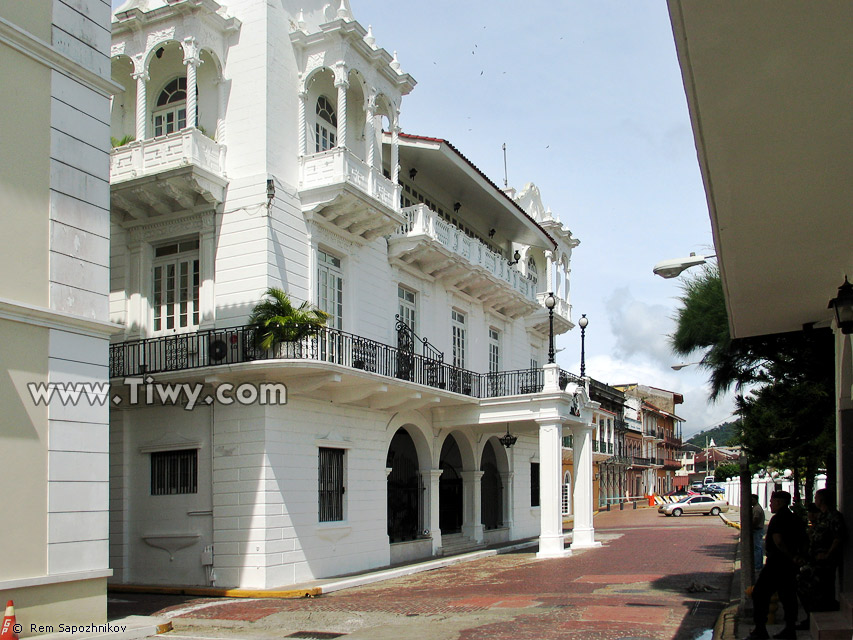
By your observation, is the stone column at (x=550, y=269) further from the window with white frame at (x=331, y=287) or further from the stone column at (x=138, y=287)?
the stone column at (x=138, y=287)

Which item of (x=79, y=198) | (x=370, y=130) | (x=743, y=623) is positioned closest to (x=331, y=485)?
(x=370, y=130)

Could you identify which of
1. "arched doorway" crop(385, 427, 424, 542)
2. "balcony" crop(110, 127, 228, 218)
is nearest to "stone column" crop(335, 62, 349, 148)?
"balcony" crop(110, 127, 228, 218)

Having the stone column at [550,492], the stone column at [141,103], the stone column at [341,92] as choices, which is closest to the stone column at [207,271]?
the stone column at [141,103]

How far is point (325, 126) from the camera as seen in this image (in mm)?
20625

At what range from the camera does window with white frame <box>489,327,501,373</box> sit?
93.9ft

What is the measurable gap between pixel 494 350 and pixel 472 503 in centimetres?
527

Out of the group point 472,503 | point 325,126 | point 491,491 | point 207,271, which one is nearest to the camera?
point 207,271

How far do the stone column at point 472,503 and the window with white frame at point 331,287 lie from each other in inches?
349

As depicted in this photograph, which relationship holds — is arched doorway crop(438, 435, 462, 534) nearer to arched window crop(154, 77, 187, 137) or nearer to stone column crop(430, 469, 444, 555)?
stone column crop(430, 469, 444, 555)

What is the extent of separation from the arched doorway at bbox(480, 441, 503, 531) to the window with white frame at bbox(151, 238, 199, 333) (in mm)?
13618

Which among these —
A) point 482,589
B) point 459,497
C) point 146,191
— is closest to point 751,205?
point 482,589

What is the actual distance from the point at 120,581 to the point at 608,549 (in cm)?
1343

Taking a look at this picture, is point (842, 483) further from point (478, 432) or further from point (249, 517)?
point (478, 432)

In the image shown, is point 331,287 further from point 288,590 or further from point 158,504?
point 288,590
